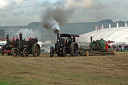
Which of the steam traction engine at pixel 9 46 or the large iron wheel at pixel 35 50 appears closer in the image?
the large iron wheel at pixel 35 50

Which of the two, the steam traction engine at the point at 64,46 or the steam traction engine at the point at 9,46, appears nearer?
the steam traction engine at the point at 64,46

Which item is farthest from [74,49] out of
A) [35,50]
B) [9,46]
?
[9,46]

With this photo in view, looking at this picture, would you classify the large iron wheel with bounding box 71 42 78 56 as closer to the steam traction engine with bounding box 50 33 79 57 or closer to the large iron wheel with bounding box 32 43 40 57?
the steam traction engine with bounding box 50 33 79 57

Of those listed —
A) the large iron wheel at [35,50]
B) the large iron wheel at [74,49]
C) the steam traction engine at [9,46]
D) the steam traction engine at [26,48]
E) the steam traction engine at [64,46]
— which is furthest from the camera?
the steam traction engine at [9,46]

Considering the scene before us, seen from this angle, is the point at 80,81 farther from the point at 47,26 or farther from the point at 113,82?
the point at 47,26

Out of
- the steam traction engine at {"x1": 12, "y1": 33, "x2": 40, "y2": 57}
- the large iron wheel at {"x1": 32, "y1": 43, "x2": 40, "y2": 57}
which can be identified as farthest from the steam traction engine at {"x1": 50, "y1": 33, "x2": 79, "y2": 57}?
the steam traction engine at {"x1": 12, "y1": 33, "x2": 40, "y2": 57}

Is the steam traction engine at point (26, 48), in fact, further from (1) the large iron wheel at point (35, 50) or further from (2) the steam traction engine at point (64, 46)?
(2) the steam traction engine at point (64, 46)

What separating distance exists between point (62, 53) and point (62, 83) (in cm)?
2037

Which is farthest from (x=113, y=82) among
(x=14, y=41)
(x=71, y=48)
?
(x=14, y=41)

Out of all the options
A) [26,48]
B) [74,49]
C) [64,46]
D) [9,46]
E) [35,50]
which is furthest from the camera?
[9,46]

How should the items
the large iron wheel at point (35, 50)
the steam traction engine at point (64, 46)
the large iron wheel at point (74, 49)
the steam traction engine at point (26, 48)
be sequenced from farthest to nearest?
1. the steam traction engine at point (26, 48)
2. the large iron wheel at point (35, 50)
3. the large iron wheel at point (74, 49)
4. the steam traction engine at point (64, 46)

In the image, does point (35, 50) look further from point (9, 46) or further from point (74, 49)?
point (9, 46)

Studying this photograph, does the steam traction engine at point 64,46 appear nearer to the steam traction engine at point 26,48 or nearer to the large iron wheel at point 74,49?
the large iron wheel at point 74,49

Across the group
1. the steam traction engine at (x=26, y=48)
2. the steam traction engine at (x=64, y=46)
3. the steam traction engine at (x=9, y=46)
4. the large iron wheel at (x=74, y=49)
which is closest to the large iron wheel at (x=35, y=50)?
the steam traction engine at (x=26, y=48)
